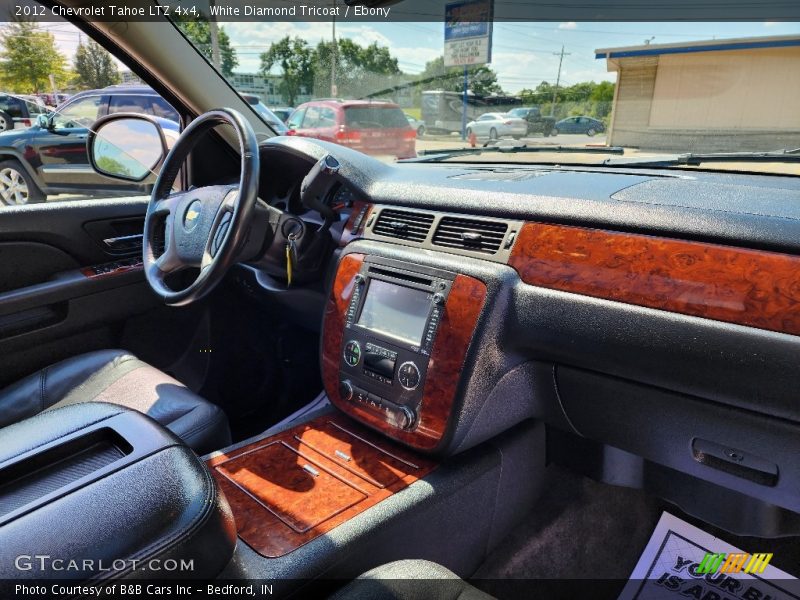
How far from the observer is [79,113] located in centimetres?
223

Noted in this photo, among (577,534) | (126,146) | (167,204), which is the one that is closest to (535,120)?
(167,204)

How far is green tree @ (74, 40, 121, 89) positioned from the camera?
1985 millimetres

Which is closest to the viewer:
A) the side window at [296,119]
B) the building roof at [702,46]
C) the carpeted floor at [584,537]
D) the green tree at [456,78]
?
the building roof at [702,46]

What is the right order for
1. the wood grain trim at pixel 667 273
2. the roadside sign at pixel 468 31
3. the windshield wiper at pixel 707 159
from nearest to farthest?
the wood grain trim at pixel 667 273
the windshield wiper at pixel 707 159
the roadside sign at pixel 468 31

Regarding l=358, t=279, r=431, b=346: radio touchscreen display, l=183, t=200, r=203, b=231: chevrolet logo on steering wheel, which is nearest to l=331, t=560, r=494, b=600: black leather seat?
l=358, t=279, r=431, b=346: radio touchscreen display

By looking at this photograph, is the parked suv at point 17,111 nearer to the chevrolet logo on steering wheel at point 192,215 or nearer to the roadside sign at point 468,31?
the chevrolet logo on steering wheel at point 192,215

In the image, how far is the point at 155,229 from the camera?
183 centimetres

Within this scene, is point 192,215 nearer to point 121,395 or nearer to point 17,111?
point 121,395

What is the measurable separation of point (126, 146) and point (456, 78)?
139 cm

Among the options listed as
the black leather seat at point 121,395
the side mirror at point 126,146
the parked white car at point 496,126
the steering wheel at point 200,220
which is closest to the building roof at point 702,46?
the parked white car at point 496,126

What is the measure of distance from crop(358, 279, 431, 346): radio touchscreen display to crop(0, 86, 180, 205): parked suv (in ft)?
4.06

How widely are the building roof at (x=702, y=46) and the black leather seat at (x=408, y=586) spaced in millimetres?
1386

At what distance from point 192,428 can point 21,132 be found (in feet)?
4.54

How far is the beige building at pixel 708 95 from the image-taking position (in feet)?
4.64
